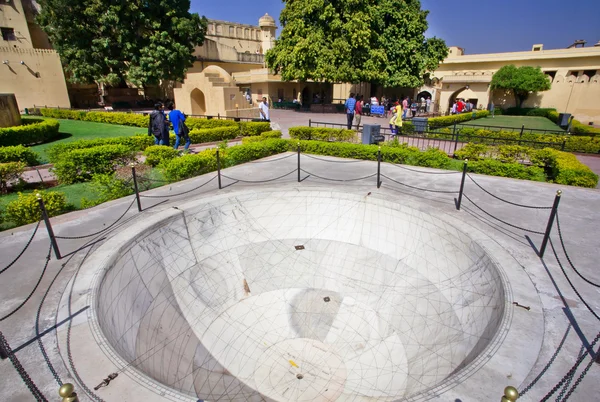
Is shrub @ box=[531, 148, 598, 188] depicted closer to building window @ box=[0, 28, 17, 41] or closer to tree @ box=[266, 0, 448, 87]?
tree @ box=[266, 0, 448, 87]

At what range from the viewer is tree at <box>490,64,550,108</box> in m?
33.1

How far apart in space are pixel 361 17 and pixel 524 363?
24.5 meters

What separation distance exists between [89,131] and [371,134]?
1624cm

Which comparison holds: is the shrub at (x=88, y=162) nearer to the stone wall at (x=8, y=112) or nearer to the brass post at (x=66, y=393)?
the brass post at (x=66, y=393)

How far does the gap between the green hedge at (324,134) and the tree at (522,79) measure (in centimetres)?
2839

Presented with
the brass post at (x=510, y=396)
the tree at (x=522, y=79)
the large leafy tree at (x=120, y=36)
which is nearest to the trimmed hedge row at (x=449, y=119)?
the tree at (x=522, y=79)

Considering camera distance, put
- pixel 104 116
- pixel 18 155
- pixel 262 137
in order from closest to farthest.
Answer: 1. pixel 18 155
2. pixel 262 137
3. pixel 104 116

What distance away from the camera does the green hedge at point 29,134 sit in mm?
14359

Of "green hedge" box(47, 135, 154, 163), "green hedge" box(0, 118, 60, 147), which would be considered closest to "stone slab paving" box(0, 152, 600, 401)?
"green hedge" box(47, 135, 154, 163)

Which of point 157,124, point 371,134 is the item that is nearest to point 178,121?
point 157,124

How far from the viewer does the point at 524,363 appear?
364 cm

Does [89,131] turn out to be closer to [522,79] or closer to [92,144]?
[92,144]

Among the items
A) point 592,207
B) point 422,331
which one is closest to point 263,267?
point 422,331

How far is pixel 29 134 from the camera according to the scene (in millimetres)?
15258
